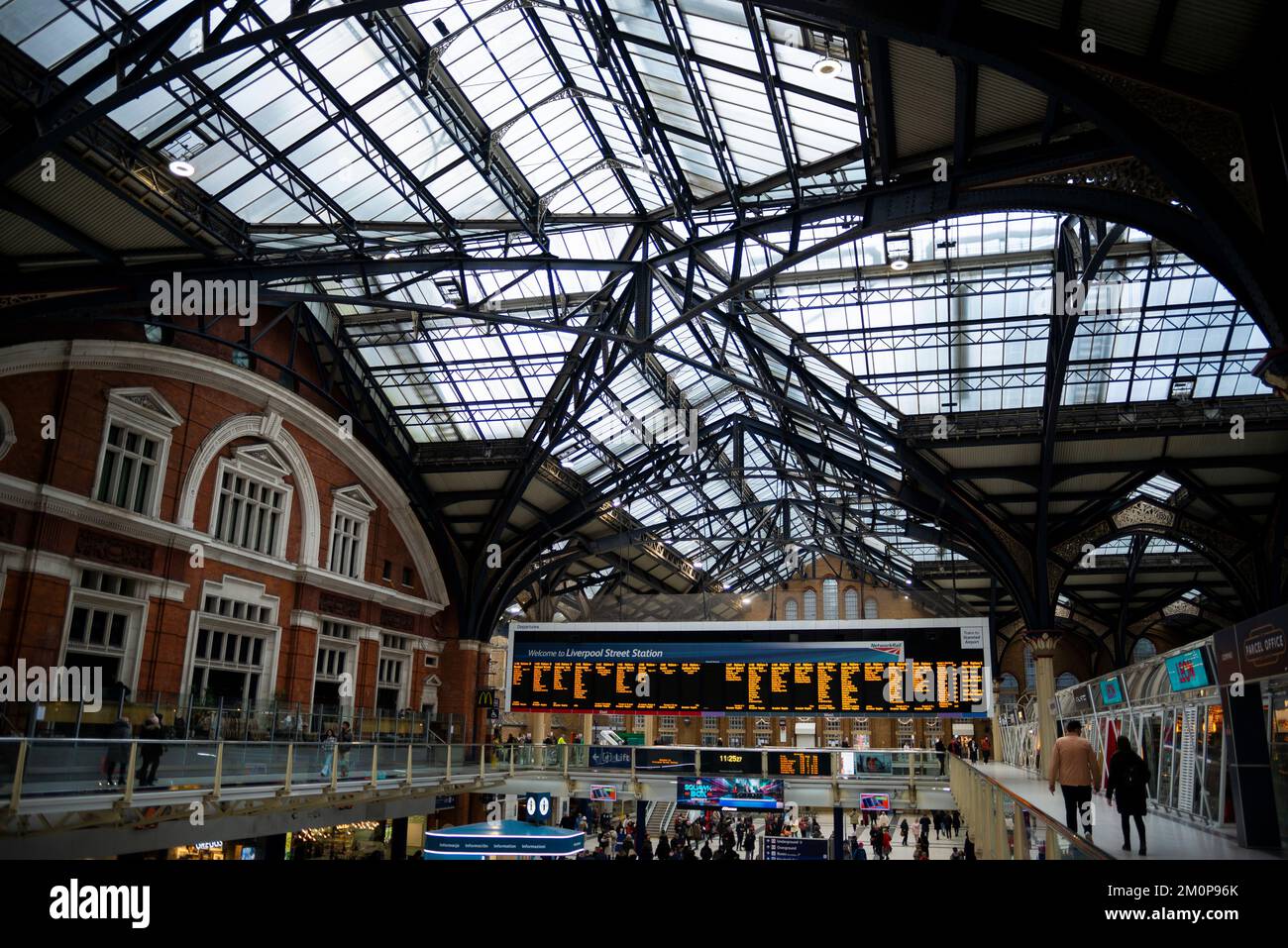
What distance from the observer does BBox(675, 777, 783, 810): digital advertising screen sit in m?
30.6

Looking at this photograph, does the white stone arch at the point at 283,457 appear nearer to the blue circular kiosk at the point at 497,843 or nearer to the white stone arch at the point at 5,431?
the white stone arch at the point at 5,431

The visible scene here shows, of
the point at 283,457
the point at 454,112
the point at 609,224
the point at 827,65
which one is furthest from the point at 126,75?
the point at 283,457

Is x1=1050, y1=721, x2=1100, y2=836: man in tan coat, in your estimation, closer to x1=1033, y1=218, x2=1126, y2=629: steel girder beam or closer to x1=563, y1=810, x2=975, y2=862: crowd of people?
x1=1033, y1=218, x2=1126, y2=629: steel girder beam

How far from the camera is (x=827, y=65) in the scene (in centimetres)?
1528

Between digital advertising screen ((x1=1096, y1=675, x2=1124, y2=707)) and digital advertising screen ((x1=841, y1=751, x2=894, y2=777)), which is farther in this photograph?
digital advertising screen ((x1=841, y1=751, x2=894, y2=777))

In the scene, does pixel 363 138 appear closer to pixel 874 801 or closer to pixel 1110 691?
pixel 1110 691

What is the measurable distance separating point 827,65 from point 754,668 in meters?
20.1

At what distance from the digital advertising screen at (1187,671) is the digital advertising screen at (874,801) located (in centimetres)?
1860

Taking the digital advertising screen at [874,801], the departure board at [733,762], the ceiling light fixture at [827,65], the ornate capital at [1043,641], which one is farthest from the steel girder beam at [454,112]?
the ornate capital at [1043,641]

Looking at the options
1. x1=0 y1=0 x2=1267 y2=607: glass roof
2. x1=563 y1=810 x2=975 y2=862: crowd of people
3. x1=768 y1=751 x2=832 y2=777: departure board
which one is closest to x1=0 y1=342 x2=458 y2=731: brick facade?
x1=0 y1=0 x2=1267 y2=607: glass roof
